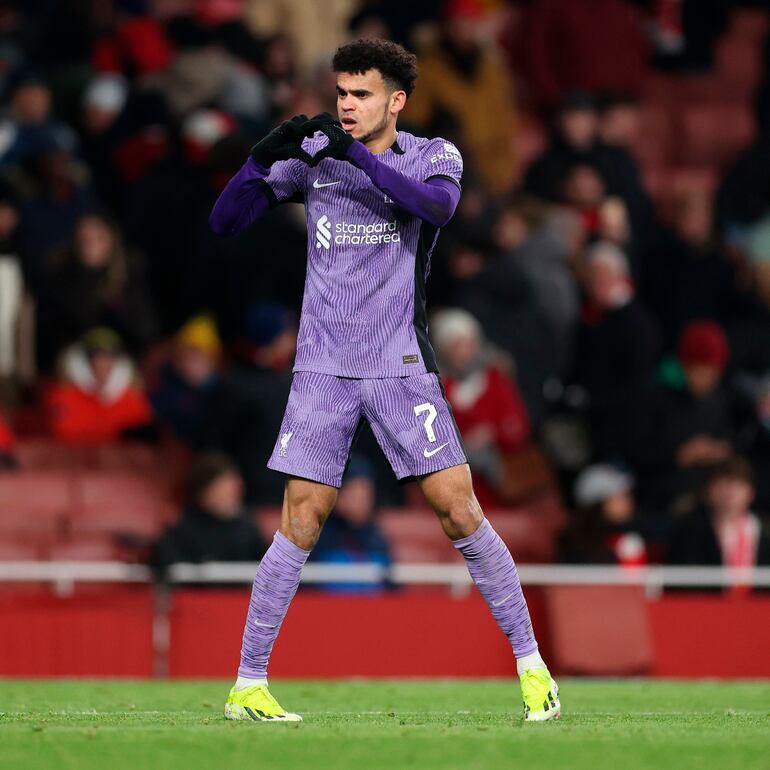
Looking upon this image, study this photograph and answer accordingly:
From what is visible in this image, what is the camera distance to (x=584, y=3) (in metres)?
18.8

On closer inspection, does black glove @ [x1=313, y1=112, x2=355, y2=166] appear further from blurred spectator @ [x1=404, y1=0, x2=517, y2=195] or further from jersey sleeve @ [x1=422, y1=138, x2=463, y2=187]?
blurred spectator @ [x1=404, y1=0, x2=517, y2=195]

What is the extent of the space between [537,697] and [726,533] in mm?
5767

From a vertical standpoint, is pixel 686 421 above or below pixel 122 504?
above

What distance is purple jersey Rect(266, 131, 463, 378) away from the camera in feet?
25.6

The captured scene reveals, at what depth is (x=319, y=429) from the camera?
779 cm

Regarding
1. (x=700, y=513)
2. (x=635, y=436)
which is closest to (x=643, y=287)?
(x=635, y=436)

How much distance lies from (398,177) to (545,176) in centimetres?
995

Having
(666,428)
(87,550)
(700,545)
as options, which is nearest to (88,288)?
(87,550)

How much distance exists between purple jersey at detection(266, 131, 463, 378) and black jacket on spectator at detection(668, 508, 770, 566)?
5.74 m

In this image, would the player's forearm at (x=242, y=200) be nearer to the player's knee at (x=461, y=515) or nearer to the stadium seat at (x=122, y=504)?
the player's knee at (x=461, y=515)

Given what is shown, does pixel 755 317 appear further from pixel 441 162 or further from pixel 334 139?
pixel 334 139

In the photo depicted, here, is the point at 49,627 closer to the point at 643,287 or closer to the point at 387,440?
the point at 387,440

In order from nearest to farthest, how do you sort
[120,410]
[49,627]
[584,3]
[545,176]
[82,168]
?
1. [49,627]
2. [120,410]
3. [82,168]
4. [545,176]
5. [584,3]

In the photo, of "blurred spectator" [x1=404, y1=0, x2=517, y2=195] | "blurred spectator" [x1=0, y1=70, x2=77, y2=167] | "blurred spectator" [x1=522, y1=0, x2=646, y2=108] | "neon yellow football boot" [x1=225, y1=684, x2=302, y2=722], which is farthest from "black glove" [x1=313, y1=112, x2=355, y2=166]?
"blurred spectator" [x1=522, y1=0, x2=646, y2=108]
